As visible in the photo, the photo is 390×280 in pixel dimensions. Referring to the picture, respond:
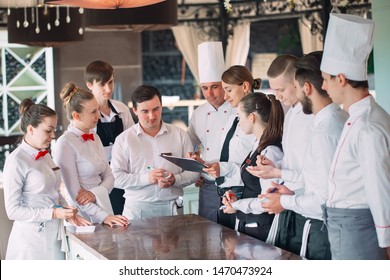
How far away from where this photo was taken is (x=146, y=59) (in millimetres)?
10586

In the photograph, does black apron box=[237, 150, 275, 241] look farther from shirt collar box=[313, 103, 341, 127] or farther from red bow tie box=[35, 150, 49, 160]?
red bow tie box=[35, 150, 49, 160]

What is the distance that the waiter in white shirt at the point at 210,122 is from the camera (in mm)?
4328

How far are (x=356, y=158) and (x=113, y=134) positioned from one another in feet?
7.35

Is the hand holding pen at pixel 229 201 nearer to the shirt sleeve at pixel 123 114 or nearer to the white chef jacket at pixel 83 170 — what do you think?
the white chef jacket at pixel 83 170

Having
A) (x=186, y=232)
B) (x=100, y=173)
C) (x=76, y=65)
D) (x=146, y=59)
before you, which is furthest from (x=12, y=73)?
(x=186, y=232)

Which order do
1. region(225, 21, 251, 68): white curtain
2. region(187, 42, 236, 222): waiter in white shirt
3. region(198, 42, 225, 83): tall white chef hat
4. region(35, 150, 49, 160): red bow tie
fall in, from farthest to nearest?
region(225, 21, 251, 68): white curtain
region(198, 42, 225, 83): tall white chef hat
region(187, 42, 236, 222): waiter in white shirt
region(35, 150, 49, 160): red bow tie

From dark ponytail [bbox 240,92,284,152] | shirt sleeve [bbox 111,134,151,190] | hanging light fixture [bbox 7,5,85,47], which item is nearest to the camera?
dark ponytail [bbox 240,92,284,152]

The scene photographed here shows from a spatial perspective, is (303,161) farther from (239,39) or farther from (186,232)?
(239,39)

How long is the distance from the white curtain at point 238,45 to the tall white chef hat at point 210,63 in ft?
18.3

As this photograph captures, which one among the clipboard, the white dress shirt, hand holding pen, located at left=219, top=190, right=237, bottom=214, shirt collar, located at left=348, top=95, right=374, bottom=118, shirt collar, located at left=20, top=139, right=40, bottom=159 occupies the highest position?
shirt collar, located at left=348, top=95, right=374, bottom=118

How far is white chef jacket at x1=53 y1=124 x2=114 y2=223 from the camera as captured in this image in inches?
153

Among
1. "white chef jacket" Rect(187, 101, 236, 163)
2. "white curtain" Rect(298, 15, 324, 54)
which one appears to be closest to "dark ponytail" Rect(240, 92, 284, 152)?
"white chef jacket" Rect(187, 101, 236, 163)

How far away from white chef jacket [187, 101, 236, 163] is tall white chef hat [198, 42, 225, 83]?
0.50 feet

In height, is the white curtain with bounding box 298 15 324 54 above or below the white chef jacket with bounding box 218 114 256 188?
above
